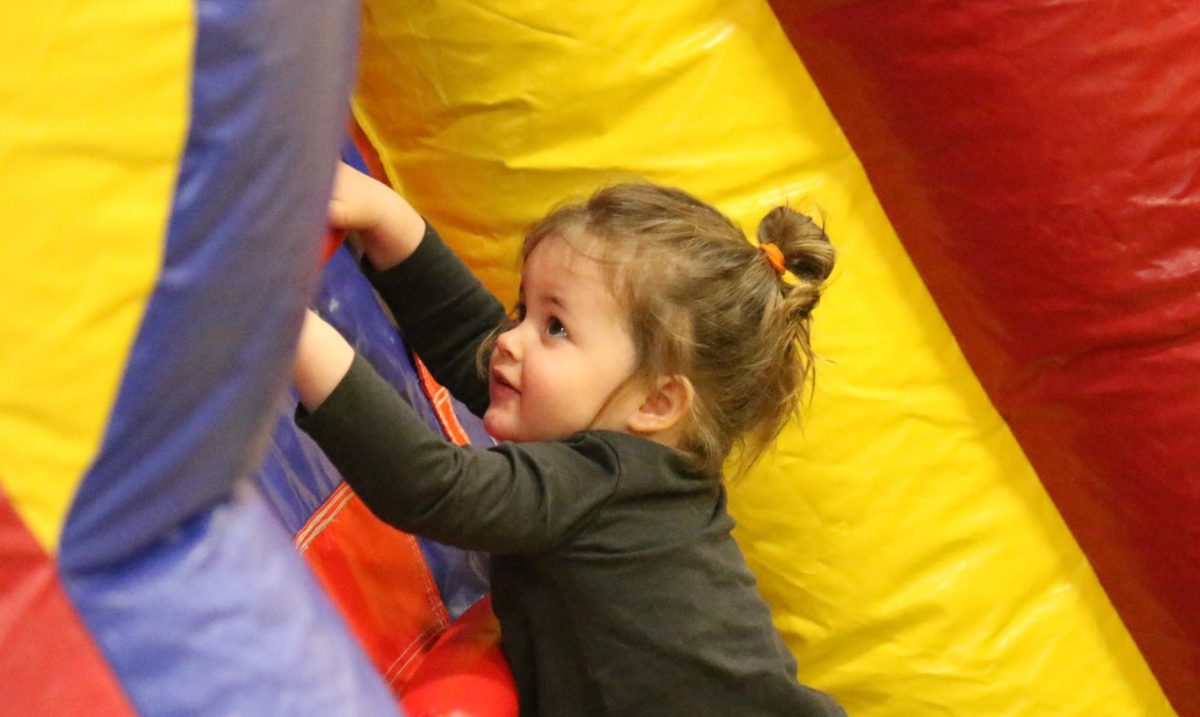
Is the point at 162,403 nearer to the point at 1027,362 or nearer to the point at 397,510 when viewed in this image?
the point at 397,510

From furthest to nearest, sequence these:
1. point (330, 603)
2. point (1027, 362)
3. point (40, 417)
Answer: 1. point (1027, 362)
2. point (330, 603)
3. point (40, 417)

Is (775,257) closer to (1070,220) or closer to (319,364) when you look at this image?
(1070,220)

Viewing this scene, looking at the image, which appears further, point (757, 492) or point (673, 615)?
point (757, 492)

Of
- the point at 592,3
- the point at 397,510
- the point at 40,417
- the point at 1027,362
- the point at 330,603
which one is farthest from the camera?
the point at 1027,362

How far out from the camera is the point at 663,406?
917 millimetres

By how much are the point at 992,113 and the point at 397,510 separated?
0.56m

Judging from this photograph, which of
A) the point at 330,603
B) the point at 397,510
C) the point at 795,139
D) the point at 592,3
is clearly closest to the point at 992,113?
the point at 795,139

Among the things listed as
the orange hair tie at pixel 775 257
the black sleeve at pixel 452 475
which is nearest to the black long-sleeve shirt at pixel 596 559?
the black sleeve at pixel 452 475

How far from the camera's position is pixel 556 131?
3.36 ft

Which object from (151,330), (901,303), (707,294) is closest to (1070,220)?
(901,303)

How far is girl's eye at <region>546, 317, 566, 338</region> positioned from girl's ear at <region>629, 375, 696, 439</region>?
8 cm

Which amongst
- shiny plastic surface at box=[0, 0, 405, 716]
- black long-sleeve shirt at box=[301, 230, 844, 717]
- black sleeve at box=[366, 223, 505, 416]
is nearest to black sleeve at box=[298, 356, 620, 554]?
black long-sleeve shirt at box=[301, 230, 844, 717]

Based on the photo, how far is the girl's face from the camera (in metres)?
0.88

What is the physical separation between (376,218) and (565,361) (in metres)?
0.19
